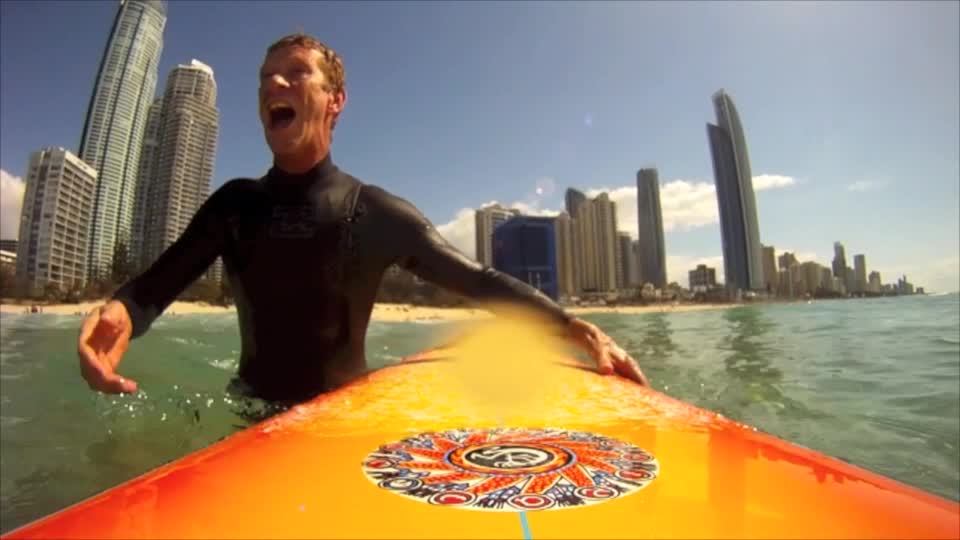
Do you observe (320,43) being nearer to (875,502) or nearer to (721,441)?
(721,441)

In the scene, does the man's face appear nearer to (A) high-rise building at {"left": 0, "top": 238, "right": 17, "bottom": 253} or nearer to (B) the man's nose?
(B) the man's nose

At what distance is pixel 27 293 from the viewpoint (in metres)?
40.4

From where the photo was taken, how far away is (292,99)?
6.76 feet

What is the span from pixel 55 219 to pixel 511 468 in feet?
182

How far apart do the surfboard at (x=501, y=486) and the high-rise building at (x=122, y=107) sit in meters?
52.9

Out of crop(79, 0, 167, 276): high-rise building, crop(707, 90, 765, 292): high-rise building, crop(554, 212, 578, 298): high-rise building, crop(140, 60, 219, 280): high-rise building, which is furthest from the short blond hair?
crop(707, 90, 765, 292): high-rise building

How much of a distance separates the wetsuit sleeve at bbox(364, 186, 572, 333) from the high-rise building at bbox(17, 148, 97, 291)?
1921 inches

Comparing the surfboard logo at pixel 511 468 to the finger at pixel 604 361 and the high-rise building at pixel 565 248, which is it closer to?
the finger at pixel 604 361

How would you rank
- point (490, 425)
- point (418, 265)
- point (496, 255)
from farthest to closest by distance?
1. point (496, 255)
2. point (418, 265)
3. point (490, 425)

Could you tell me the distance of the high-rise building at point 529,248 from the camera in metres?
5.98

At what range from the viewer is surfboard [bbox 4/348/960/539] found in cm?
89

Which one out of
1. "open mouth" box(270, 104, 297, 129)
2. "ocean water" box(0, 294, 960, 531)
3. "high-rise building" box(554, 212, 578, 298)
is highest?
"high-rise building" box(554, 212, 578, 298)

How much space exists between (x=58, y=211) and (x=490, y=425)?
54761 mm

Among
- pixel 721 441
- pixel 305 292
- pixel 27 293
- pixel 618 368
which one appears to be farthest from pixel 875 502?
pixel 27 293
